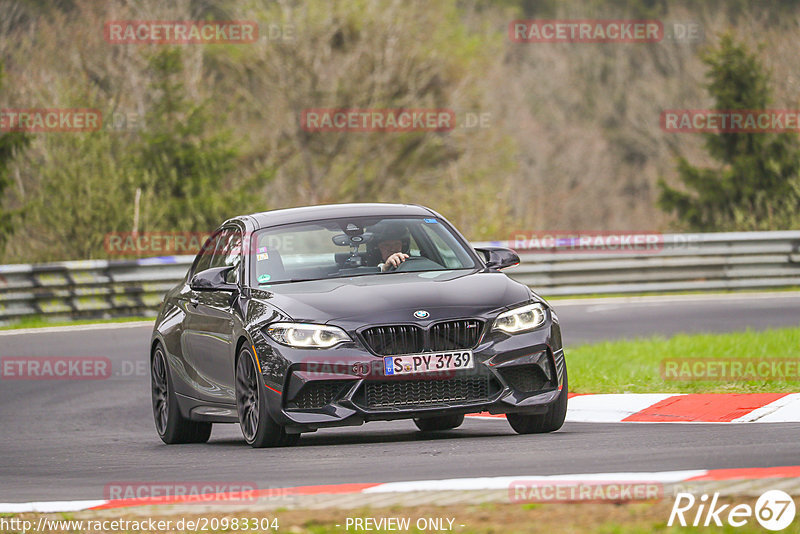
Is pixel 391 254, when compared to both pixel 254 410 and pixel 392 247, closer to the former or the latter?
pixel 392 247

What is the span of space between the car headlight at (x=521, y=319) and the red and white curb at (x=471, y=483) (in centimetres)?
216

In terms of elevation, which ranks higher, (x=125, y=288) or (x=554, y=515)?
(x=554, y=515)

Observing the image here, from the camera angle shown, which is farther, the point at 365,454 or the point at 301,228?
the point at 301,228

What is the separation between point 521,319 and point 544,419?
76cm

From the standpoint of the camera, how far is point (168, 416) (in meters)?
10.7

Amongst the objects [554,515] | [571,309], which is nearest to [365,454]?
[554,515]

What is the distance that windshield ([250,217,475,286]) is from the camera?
9.47m

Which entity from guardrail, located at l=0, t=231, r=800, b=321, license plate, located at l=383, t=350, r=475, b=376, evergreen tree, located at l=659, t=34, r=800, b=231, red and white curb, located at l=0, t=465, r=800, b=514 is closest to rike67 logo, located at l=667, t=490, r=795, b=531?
red and white curb, located at l=0, t=465, r=800, b=514

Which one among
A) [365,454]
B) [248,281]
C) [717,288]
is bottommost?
[717,288]

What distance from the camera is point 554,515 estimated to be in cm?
551

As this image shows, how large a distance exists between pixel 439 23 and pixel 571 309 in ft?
68.1

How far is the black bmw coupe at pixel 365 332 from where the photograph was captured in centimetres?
835

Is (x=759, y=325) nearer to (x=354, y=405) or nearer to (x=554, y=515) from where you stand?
(x=354, y=405)

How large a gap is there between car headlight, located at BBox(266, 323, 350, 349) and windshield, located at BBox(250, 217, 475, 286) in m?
0.90
